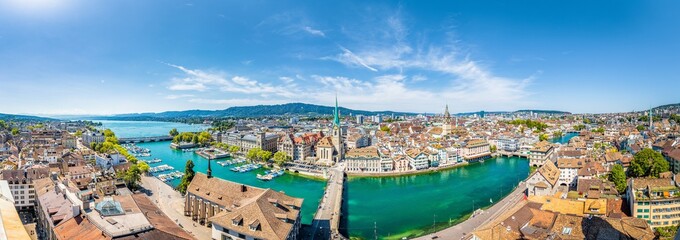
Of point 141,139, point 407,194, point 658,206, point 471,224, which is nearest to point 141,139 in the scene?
point 141,139

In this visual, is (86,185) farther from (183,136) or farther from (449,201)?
(183,136)

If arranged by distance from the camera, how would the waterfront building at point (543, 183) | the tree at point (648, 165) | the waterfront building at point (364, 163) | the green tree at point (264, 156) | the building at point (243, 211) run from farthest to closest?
the green tree at point (264, 156) → the waterfront building at point (364, 163) → the tree at point (648, 165) → the waterfront building at point (543, 183) → the building at point (243, 211)

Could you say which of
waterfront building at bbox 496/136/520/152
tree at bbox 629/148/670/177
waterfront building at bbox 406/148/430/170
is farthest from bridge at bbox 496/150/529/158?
tree at bbox 629/148/670/177

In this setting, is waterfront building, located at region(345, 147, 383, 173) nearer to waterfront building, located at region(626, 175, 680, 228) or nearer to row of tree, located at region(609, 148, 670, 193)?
row of tree, located at region(609, 148, 670, 193)

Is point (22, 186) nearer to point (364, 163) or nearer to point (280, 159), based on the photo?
point (280, 159)

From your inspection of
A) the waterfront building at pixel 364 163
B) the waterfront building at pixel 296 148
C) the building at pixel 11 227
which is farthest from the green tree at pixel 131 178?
the building at pixel 11 227

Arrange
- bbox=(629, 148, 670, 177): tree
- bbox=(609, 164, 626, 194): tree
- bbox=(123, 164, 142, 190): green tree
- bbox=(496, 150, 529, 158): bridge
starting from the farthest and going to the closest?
1. bbox=(496, 150, 529, 158): bridge
2. bbox=(123, 164, 142, 190): green tree
3. bbox=(629, 148, 670, 177): tree
4. bbox=(609, 164, 626, 194): tree

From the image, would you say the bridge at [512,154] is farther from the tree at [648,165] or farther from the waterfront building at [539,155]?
the tree at [648,165]
